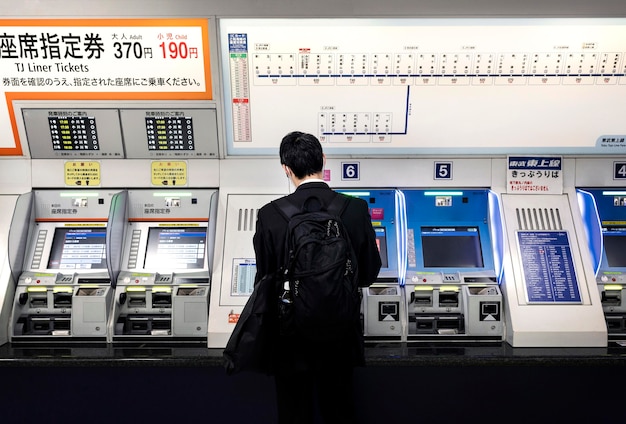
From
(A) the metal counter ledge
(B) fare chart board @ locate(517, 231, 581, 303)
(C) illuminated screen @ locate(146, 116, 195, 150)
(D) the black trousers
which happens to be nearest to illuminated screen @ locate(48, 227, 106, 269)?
(A) the metal counter ledge

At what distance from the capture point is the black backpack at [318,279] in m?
1.92

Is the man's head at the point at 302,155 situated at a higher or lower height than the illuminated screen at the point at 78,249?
higher

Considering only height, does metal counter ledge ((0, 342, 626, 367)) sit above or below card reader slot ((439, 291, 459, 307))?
below

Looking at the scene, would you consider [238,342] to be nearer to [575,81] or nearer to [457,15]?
[457,15]

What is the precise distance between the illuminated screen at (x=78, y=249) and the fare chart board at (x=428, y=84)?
1.04 metres

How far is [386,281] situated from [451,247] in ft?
1.64

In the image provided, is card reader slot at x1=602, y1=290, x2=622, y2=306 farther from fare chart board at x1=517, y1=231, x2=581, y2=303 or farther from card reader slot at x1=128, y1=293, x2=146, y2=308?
card reader slot at x1=128, y1=293, x2=146, y2=308

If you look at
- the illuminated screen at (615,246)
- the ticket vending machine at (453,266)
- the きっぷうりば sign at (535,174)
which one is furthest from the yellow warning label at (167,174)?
the illuminated screen at (615,246)

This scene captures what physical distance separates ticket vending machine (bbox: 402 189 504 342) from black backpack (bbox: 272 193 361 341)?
92cm

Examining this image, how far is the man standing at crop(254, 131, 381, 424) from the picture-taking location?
6.77 ft

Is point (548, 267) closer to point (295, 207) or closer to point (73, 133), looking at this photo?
point (295, 207)

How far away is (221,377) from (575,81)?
2861mm

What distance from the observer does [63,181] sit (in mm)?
3068

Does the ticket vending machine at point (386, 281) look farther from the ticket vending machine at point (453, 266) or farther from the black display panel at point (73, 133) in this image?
the black display panel at point (73, 133)
